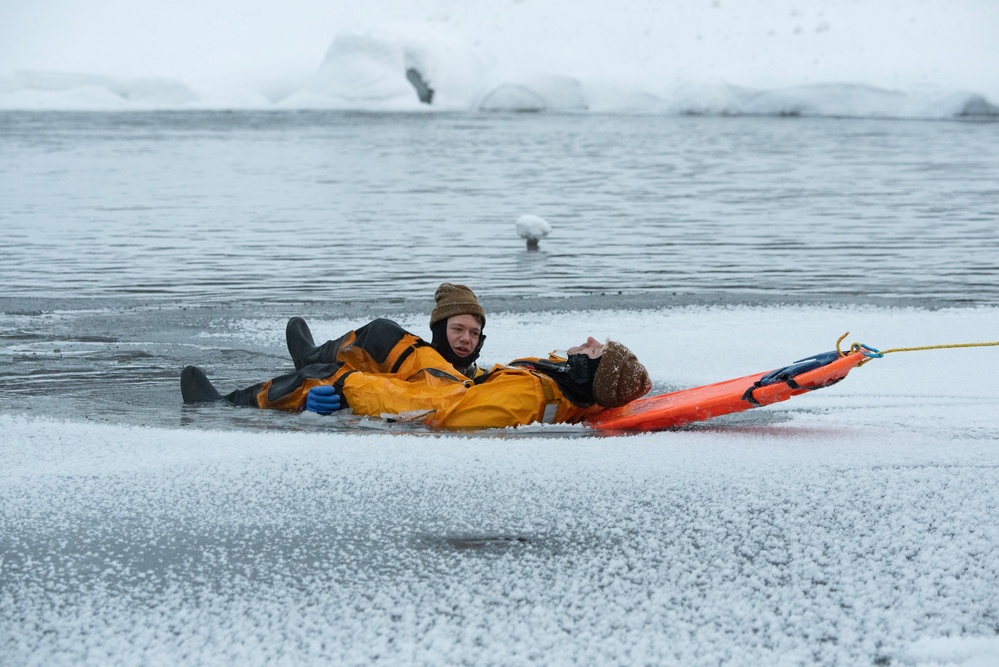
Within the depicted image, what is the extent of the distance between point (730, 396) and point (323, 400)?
1.48m

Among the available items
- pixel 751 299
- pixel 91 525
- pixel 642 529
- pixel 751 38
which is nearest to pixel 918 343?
pixel 751 299

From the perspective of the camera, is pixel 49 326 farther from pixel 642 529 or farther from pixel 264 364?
pixel 642 529

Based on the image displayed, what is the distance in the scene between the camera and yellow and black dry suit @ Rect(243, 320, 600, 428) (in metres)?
4.01

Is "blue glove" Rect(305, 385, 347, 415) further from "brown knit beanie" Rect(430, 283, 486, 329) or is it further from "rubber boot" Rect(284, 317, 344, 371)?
"brown knit beanie" Rect(430, 283, 486, 329)

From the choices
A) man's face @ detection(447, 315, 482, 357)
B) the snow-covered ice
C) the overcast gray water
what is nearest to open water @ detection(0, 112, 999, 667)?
the snow-covered ice

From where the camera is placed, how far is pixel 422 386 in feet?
13.9

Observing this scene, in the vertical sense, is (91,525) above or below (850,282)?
below

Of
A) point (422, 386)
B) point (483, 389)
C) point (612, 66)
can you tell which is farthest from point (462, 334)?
point (612, 66)

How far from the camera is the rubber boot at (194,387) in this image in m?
4.64

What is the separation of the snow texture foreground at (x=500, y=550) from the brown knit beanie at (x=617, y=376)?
28 cm

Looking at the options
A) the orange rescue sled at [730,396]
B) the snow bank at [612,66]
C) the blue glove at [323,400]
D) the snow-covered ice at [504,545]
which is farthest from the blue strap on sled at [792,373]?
the snow bank at [612,66]

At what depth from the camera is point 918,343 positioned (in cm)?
598

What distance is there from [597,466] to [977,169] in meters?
18.4

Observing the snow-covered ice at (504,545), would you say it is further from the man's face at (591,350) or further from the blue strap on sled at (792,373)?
the man's face at (591,350)
